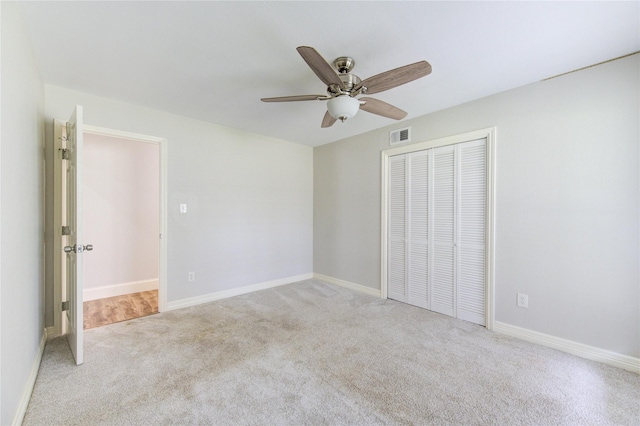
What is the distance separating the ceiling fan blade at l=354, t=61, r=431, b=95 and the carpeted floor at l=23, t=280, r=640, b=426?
2.10 metres

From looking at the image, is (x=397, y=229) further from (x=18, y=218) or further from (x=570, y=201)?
(x=18, y=218)

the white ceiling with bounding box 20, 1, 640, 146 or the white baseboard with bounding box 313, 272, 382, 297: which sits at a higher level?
the white ceiling with bounding box 20, 1, 640, 146

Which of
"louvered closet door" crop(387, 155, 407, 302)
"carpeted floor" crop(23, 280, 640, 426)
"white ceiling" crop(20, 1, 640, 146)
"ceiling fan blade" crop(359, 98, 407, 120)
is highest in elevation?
"white ceiling" crop(20, 1, 640, 146)

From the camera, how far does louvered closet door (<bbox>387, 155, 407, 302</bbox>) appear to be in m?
3.57

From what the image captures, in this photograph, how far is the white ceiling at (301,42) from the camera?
5.31 feet

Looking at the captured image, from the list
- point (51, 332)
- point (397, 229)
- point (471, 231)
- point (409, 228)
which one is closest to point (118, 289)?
point (51, 332)

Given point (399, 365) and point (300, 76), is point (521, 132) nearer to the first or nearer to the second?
point (300, 76)

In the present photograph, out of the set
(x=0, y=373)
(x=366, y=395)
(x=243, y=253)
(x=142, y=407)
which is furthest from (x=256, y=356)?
(x=243, y=253)

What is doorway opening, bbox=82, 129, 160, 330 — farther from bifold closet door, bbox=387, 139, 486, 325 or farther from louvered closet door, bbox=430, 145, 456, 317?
Result: louvered closet door, bbox=430, 145, 456, 317

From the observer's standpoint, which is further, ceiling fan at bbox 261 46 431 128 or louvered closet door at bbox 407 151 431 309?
louvered closet door at bbox 407 151 431 309

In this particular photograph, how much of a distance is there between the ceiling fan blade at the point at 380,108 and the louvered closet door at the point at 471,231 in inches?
41.1

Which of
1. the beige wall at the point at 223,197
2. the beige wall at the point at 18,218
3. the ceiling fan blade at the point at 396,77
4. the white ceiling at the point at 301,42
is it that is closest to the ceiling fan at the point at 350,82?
the ceiling fan blade at the point at 396,77

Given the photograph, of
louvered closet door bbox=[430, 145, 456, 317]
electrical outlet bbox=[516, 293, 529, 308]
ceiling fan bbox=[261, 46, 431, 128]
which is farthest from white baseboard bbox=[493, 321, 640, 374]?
ceiling fan bbox=[261, 46, 431, 128]

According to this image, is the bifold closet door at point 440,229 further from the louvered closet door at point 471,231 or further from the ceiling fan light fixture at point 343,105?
the ceiling fan light fixture at point 343,105
